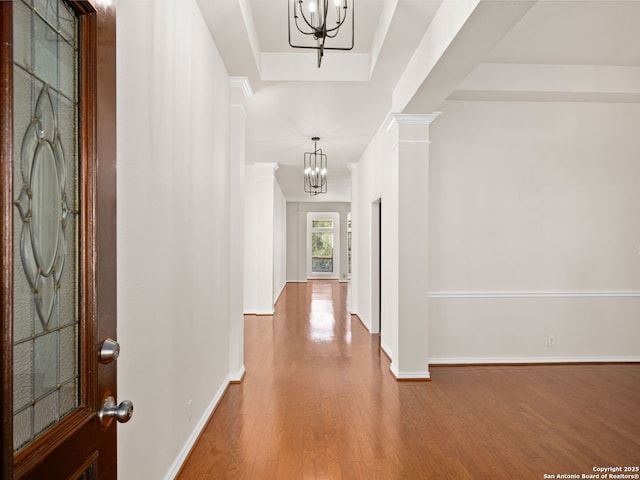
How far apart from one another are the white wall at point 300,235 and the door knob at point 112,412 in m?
12.8

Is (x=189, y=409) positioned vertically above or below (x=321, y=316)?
above

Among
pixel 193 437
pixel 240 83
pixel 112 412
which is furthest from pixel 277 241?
pixel 112 412

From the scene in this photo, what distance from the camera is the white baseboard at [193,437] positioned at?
2214 mm

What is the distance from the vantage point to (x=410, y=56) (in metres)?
3.39

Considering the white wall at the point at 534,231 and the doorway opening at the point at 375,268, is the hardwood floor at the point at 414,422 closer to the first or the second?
the white wall at the point at 534,231

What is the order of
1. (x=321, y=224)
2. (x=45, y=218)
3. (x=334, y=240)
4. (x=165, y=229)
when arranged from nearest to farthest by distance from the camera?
(x=45, y=218), (x=165, y=229), (x=334, y=240), (x=321, y=224)

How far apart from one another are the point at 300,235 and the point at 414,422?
1110 cm

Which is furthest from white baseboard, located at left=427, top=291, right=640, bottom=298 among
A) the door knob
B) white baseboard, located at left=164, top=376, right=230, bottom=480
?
the door knob

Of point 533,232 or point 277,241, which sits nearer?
point 533,232

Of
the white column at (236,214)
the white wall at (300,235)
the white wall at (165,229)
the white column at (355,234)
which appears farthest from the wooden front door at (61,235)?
the white wall at (300,235)

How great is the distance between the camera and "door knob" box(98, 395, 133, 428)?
3.38ft

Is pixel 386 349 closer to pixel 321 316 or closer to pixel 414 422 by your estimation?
pixel 414 422

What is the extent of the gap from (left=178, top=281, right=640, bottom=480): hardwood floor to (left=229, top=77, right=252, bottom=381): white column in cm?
36

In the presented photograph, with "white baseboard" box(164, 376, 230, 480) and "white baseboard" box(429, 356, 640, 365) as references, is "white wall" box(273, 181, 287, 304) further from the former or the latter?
"white baseboard" box(164, 376, 230, 480)
